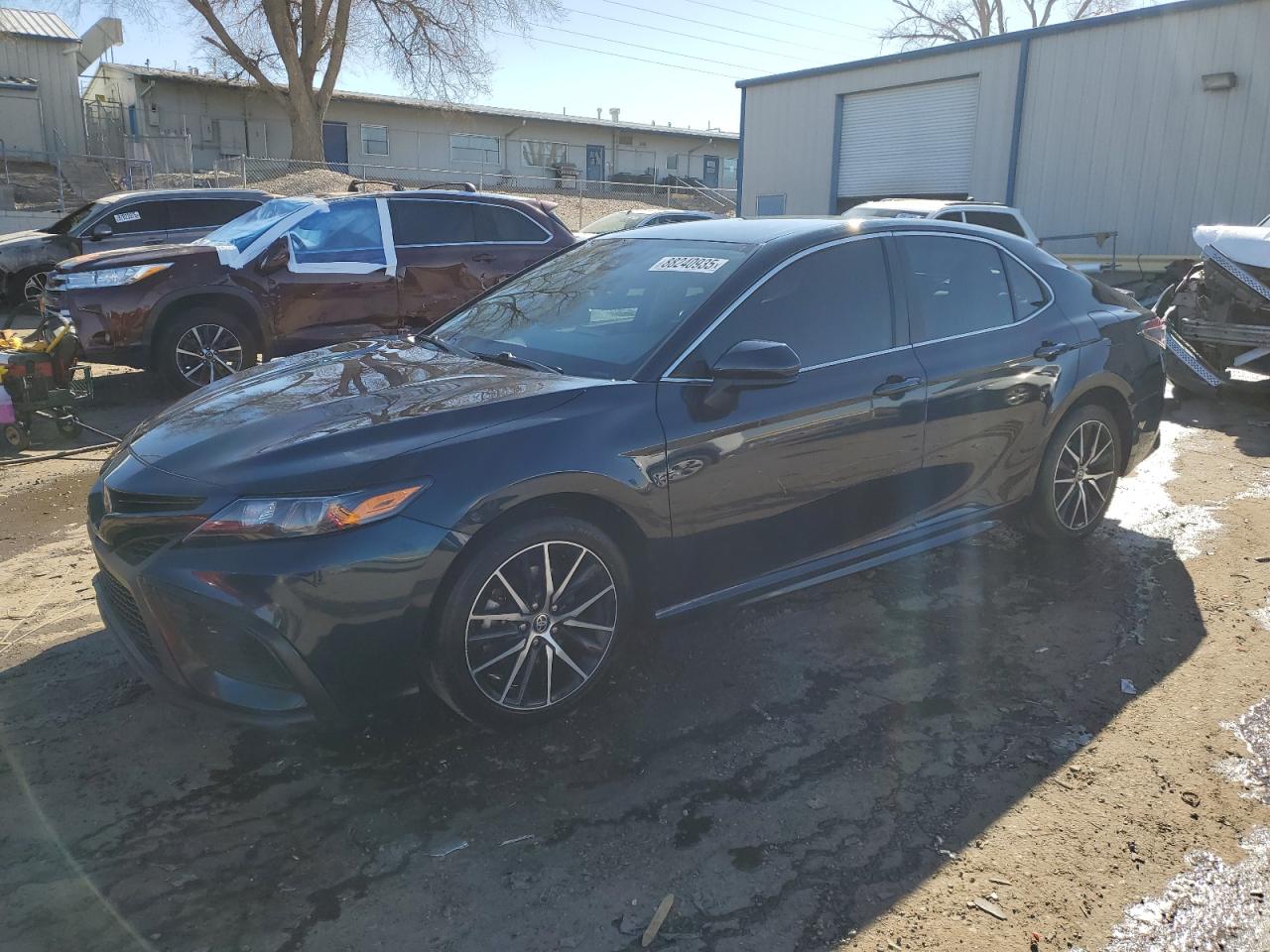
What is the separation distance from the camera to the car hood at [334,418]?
2.87 m

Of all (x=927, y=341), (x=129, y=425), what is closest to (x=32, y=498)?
(x=129, y=425)

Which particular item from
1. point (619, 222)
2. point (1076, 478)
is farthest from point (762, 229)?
point (619, 222)

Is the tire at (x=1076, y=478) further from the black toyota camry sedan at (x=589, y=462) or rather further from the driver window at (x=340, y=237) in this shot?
the driver window at (x=340, y=237)

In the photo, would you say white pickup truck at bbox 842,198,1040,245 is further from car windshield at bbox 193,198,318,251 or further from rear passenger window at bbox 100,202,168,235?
rear passenger window at bbox 100,202,168,235

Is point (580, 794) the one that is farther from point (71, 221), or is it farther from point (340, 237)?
point (71, 221)

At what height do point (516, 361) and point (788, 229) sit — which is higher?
point (788, 229)

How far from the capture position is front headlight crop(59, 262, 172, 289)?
25.1ft

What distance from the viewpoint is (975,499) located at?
4383 mm

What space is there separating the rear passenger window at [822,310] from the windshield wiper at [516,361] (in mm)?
538

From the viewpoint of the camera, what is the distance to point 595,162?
42844 mm

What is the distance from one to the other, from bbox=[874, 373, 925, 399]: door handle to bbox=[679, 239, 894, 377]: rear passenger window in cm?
15

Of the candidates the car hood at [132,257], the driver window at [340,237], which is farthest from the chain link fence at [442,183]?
the car hood at [132,257]

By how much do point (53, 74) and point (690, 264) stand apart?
33.0 m

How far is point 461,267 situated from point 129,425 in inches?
122
